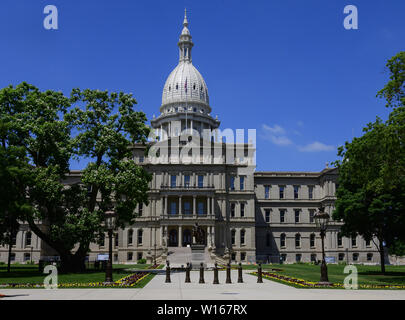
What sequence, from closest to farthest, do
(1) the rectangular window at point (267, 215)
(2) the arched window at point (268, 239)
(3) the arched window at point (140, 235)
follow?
1. (3) the arched window at point (140, 235)
2. (2) the arched window at point (268, 239)
3. (1) the rectangular window at point (267, 215)

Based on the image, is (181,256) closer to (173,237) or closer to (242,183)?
(173,237)

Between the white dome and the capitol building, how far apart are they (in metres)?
23.7

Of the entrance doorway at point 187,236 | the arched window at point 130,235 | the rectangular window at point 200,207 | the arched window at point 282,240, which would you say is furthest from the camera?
the arched window at point 282,240

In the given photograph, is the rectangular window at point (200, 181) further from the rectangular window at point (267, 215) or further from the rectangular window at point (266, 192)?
the rectangular window at point (267, 215)

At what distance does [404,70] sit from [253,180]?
179 ft

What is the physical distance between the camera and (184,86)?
111 metres

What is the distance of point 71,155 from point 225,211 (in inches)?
1802

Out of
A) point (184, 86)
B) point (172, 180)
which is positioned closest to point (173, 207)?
point (172, 180)

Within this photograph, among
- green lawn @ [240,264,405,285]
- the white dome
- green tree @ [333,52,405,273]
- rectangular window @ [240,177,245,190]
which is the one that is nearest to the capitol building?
rectangular window @ [240,177,245,190]

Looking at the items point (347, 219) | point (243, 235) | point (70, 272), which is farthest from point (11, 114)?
point (243, 235)

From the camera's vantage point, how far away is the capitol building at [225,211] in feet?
257

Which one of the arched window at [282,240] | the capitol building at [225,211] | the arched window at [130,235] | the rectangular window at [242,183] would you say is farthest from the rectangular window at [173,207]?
the arched window at [282,240]

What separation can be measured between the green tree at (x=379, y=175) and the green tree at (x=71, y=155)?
1726 centimetres
